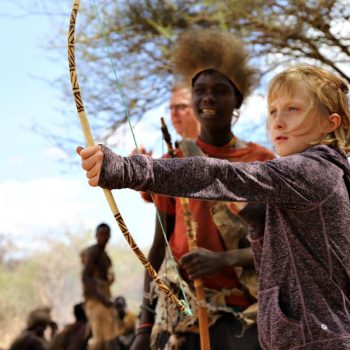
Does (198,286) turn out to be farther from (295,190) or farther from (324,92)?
(295,190)

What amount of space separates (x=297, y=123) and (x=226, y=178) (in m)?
0.48

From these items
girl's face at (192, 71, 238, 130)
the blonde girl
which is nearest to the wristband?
girl's face at (192, 71, 238, 130)

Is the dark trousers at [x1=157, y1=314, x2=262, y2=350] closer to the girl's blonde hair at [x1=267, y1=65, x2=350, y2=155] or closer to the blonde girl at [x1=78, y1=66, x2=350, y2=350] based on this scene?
the blonde girl at [x1=78, y1=66, x2=350, y2=350]

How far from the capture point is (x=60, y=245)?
4856 cm

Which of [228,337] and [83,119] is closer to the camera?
[83,119]

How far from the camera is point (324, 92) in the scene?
2.57 m

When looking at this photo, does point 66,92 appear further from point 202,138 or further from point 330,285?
point 330,285

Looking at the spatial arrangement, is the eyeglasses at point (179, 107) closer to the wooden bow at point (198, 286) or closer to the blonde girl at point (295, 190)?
the wooden bow at point (198, 286)

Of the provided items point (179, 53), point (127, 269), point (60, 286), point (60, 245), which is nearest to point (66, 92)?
point (179, 53)

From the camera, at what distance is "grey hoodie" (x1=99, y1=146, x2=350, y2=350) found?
2.15m

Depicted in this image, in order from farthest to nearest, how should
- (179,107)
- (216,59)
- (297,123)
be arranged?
(179,107) < (216,59) < (297,123)

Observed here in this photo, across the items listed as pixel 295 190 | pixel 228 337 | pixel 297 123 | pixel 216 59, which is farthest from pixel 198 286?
pixel 295 190

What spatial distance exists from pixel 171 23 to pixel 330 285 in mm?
6593

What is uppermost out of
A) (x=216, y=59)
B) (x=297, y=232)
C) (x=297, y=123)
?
(x=216, y=59)
